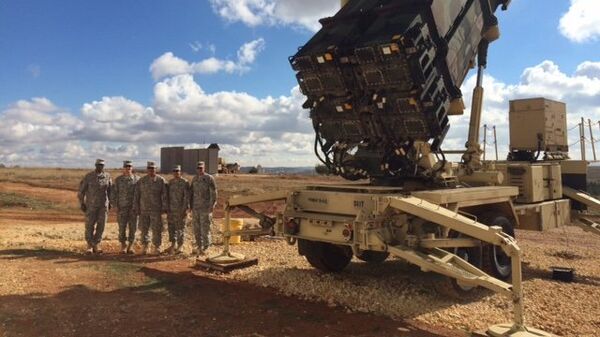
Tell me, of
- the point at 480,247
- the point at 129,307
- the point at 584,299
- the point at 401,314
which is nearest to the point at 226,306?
the point at 129,307

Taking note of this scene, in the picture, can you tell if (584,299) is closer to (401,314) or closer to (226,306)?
(401,314)

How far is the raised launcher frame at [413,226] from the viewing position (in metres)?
5.60

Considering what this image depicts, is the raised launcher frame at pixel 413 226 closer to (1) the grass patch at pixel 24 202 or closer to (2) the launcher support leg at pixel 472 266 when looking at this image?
(2) the launcher support leg at pixel 472 266

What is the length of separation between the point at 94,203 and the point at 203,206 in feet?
7.46

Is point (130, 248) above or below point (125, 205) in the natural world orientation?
below

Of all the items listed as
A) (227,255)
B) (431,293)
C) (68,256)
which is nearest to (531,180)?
(431,293)

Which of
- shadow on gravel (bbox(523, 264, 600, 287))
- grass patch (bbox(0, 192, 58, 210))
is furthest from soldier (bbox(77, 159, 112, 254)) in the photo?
grass patch (bbox(0, 192, 58, 210))

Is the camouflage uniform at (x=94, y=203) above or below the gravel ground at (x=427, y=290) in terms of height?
above

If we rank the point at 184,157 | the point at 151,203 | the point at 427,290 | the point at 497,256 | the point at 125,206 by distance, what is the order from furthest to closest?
1. the point at 184,157
2. the point at 125,206
3. the point at 151,203
4. the point at 497,256
5. the point at 427,290

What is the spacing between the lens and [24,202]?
72.8 ft

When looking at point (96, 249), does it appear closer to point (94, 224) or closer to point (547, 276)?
point (94, 224)

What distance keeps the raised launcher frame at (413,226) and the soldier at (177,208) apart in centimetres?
251

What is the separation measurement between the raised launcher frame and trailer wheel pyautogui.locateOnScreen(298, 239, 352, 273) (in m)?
0.02

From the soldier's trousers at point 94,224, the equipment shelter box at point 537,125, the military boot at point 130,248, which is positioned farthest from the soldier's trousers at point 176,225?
the equipment shelter box at point 537,125
